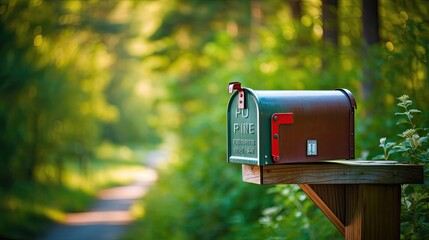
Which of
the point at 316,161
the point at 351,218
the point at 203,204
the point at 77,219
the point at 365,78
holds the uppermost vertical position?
the point at 365,78

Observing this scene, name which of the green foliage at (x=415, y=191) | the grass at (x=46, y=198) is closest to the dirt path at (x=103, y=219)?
the grass at (x=46, y=198)

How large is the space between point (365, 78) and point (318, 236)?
2470 millimetres

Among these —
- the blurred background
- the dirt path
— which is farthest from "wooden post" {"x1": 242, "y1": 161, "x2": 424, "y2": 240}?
the dirt path

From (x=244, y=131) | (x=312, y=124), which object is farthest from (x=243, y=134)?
(x=312, y=124)

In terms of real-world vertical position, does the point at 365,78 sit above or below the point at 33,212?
above

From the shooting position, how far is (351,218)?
4.51 metres

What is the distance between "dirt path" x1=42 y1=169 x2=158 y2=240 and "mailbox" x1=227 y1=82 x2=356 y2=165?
11401 mm

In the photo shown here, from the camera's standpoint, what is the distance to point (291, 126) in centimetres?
434

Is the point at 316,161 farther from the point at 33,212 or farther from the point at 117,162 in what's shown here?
the point at 117,162

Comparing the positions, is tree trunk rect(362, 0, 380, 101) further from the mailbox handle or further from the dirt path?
the dirt path

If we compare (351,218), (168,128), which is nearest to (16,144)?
(168,128)

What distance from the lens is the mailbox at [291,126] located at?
428cm

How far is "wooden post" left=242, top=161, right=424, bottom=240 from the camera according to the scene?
4.32 meters

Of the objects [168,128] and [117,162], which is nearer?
[168,128]
